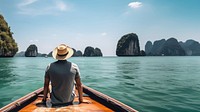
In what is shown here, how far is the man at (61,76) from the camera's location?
3.99 m

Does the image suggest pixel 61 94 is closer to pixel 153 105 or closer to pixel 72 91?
pixel 72 91

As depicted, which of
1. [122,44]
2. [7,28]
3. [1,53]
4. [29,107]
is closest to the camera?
[29,107]

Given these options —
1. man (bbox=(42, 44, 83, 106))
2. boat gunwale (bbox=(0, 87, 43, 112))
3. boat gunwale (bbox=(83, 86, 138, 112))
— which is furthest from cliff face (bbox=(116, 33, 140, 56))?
man (bbox=(42, 44, 83, 106))

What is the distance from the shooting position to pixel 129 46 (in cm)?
15862

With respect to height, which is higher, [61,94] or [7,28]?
[7,28]

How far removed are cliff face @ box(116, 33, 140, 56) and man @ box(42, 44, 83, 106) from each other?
513 feet

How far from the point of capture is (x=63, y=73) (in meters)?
3.99

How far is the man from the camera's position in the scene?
3990 millimetres

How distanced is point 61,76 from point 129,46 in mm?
157258

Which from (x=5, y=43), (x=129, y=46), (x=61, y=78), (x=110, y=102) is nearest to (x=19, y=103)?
(x=61, y=78)

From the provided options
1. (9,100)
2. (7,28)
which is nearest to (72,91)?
(9,100)

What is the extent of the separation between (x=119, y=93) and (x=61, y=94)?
243 inches

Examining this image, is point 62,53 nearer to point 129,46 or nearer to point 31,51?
point 129,46

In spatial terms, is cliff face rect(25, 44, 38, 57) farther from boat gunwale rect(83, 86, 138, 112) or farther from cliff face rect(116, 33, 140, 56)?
boat gunwale rect(83, 86, 138, 112)
